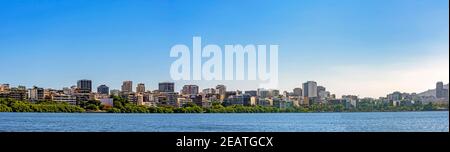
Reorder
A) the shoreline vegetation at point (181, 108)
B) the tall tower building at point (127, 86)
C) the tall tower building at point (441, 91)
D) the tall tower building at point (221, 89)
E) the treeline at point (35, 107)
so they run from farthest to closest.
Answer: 1. the treeline at point (35, 107)
2. the tall tower building at point (127, 86)
3. the shoreline vegetation at point (181, 108)
4. the tall tower building at point (221, 89)
5. the tall tower building at point (441, 91)

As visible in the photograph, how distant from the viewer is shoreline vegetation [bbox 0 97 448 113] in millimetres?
2412

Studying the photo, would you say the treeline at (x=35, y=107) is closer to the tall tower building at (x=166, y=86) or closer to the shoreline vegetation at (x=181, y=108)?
the shoreline vegetation at (x=181, y=108)

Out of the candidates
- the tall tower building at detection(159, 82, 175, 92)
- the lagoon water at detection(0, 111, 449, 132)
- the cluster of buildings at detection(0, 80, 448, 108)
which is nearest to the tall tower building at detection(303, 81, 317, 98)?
the cluster of buildings at detection(0, 80, 448, 108)

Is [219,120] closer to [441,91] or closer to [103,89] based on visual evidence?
[103,89]

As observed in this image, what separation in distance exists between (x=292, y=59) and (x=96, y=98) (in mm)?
1134

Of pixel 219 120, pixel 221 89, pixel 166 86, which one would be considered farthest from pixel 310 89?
pixel 219 120

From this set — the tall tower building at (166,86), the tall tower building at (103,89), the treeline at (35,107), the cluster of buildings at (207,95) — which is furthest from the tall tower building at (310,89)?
the treeline at (35,107)

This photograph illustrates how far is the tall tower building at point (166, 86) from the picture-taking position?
7.41 feet

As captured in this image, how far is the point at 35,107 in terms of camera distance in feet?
10.5

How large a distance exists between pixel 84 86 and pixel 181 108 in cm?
51

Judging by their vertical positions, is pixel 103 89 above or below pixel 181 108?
above
